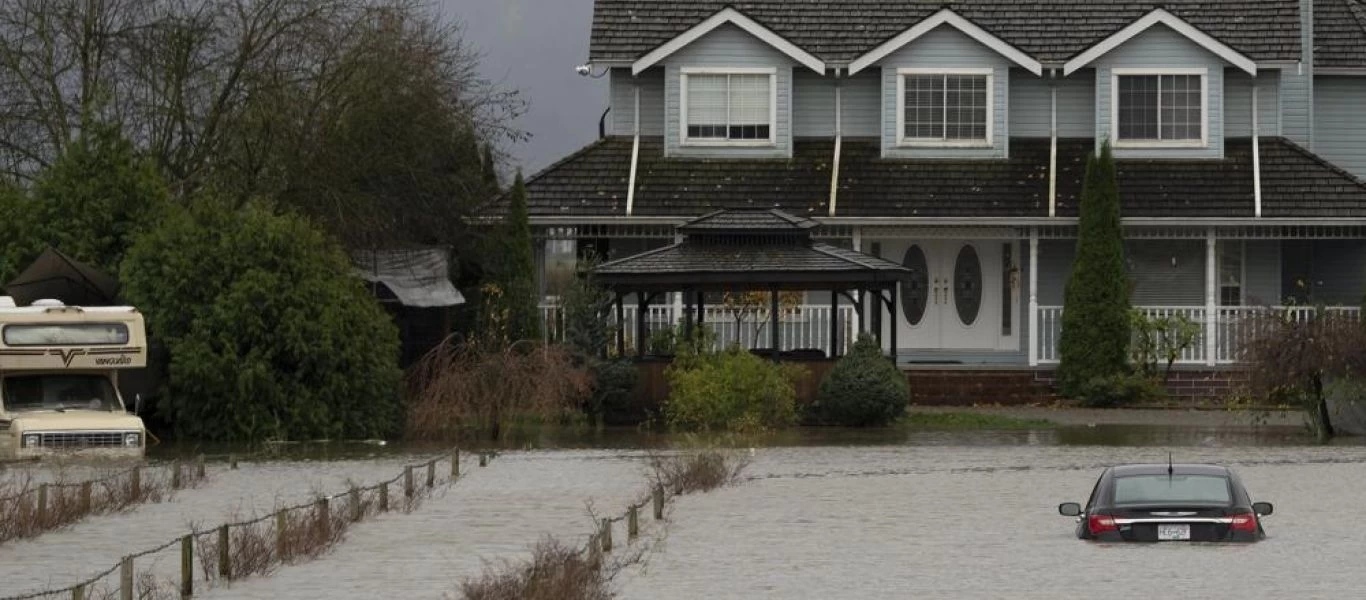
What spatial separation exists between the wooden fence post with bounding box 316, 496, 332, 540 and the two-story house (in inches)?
867

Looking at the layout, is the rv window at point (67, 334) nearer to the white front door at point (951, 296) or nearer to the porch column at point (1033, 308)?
the porch column at point (1033, 308)

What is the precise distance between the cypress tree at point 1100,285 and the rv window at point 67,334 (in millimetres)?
16855

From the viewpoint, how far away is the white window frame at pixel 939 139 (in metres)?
49.7

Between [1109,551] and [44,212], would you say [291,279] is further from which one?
[1109,551]

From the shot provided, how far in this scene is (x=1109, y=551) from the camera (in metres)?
25.0

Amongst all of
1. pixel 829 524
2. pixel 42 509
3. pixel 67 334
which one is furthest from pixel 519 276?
pixel 42 509

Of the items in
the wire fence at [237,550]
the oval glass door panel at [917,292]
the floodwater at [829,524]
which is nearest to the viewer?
the wire fence at [237,550]

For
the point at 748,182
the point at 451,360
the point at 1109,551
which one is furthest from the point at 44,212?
the point at 1109,551

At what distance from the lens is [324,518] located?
84.9ft

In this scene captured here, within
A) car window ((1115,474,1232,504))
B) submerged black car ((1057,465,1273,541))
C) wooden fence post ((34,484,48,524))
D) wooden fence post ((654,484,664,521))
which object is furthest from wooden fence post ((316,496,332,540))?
car window ((1115,474,1232,504))

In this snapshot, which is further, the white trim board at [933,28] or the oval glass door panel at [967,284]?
the oval glass door panel at [967,284]

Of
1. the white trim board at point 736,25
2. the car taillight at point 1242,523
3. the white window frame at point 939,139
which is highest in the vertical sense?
the white trim board at point 736,25

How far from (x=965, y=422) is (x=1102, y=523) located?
18386 millimetres

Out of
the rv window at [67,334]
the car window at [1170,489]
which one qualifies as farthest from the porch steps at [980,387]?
the car window at [1170,489]
